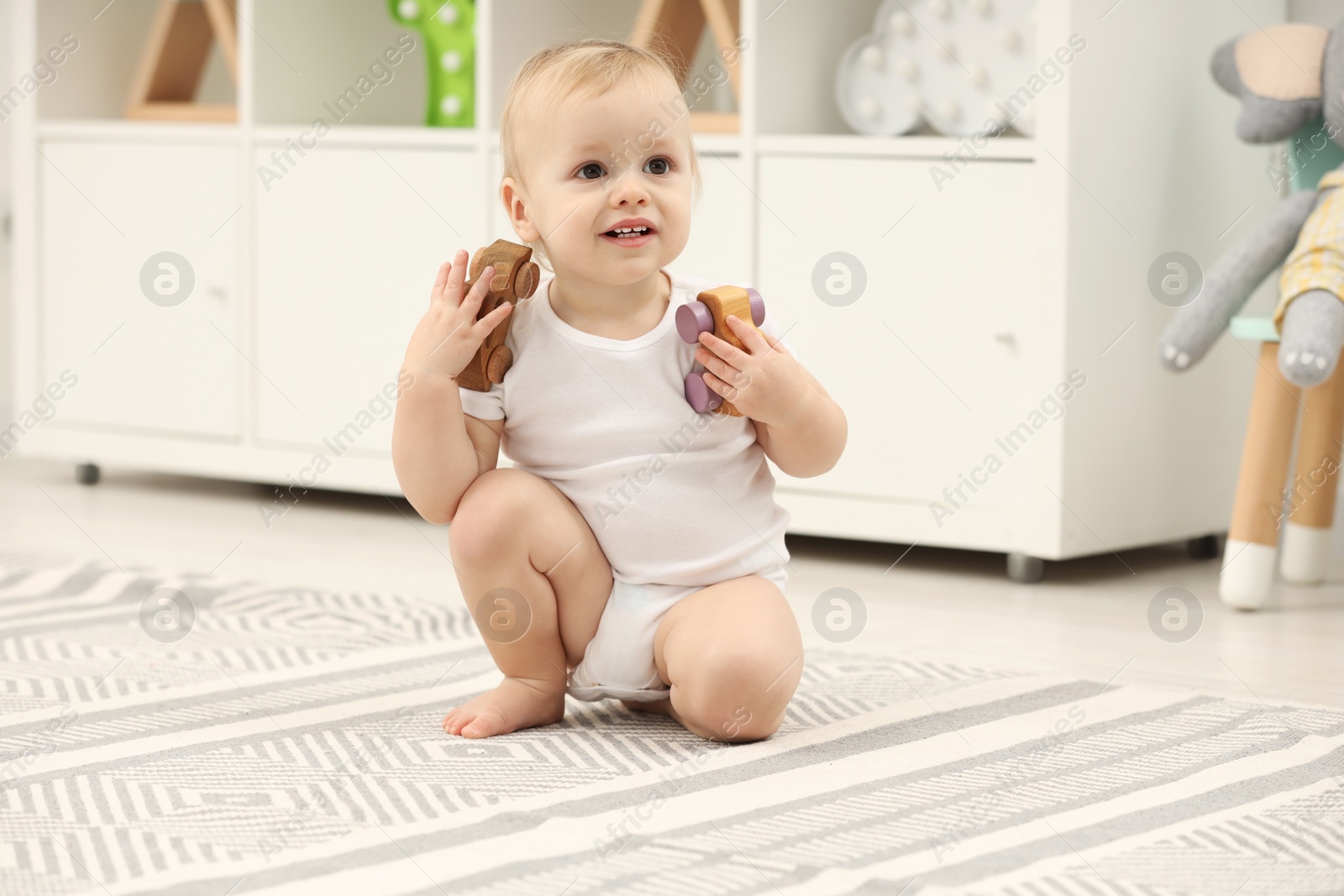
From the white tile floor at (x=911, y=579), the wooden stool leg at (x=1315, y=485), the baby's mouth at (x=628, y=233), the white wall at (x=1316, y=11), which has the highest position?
the white wall at (x=1316, y=11)

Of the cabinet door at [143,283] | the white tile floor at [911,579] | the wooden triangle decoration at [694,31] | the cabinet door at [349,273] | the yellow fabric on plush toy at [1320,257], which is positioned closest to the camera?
the white tile floor at [911,579]

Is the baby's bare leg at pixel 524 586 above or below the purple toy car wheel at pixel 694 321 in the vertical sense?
below

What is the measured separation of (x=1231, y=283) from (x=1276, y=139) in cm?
17

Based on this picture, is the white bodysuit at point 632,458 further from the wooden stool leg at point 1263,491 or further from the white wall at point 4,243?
the white wall at point 4,243

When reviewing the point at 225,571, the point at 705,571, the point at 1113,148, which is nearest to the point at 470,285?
the point at 705,571

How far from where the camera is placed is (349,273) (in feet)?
6.57

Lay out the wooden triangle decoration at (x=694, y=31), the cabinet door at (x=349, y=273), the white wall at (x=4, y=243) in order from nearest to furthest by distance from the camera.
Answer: the wooden triangle decoration at (x=694, y=31), the cabinet door at (x=349, y=273), the white wall at (x=4, y=243)

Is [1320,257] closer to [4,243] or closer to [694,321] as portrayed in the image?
[694,321]

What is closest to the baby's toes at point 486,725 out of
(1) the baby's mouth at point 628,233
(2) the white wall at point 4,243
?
(1) the baby's mouth at point 628,233

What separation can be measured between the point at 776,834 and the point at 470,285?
0.41 metres

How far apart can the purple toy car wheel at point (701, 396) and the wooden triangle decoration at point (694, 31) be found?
0.73 metres

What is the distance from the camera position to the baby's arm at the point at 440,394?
1007 millimetres

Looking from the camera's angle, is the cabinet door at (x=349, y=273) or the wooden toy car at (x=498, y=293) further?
the cabinet door at (x=349, y=273)

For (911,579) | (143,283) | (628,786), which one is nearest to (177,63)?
(143,283)
